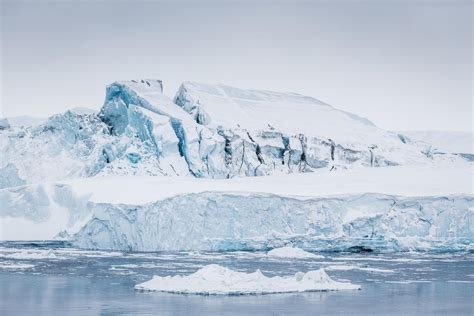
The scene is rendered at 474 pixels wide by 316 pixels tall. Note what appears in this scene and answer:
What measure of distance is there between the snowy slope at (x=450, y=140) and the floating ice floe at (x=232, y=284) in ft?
95.7

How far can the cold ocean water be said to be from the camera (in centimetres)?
1085

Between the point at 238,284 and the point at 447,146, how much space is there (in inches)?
1375

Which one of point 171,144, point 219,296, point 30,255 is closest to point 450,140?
point 171,144

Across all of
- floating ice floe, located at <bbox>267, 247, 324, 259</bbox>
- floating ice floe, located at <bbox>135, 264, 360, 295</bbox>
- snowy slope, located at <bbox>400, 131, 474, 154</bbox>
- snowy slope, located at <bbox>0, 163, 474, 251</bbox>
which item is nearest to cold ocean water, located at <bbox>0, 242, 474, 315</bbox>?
floating ice floe, located at <bbox>135, 264, 360, 295</bbox>

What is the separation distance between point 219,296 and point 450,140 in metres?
36.9

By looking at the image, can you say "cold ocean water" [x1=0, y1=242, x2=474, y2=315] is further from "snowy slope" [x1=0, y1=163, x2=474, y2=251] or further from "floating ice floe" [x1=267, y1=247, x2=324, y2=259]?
"snowy slope" [x1=0, y1=163, x2=474, y2=251]

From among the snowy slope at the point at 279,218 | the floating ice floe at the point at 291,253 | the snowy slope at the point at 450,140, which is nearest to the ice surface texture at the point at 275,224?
the snowy slope at the point at 279,218

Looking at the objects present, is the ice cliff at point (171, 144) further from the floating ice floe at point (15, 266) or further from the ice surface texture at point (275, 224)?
the floating ice floe at point (15, 266)

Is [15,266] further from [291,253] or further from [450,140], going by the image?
[450,140]

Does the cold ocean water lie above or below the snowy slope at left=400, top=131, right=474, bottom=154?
below

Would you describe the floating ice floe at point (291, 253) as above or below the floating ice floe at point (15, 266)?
below

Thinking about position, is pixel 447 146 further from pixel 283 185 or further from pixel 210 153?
pixel 283 185

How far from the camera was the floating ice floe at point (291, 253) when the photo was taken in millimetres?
20288

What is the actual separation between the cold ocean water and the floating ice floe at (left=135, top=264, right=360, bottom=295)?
0.92 ft
